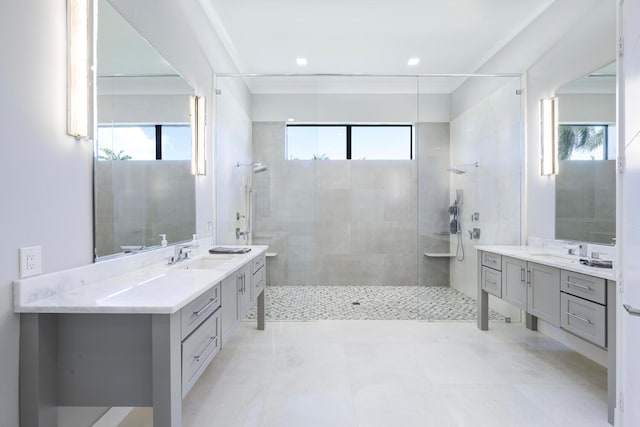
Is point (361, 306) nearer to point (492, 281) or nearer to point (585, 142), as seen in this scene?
point (492, 281)

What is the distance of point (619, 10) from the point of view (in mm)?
1755

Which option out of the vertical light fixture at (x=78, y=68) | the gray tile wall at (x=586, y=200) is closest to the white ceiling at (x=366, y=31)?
the gray tile wall at (x=586, y=200)

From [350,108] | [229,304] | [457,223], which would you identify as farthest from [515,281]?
[350,108]

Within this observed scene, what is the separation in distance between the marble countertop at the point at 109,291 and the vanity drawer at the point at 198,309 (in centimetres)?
7

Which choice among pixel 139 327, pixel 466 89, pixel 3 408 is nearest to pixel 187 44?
pixel 139 327

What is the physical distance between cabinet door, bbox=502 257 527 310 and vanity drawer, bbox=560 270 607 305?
1.52ft

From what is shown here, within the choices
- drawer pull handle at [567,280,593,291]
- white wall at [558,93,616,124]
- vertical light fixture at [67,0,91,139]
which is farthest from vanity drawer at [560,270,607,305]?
vertical light fixture at [67,0,91,139]

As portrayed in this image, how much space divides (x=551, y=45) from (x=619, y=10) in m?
1.69

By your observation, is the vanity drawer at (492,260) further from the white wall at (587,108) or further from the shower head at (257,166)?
the shower head at (257,166)

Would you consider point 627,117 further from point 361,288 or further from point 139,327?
point 361,288

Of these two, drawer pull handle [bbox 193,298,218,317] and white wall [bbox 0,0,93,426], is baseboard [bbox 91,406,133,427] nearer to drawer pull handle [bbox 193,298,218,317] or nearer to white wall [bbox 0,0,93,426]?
white wall [bbox 0,0,93,426]

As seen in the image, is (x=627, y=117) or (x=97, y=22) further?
(x=97, y=22)

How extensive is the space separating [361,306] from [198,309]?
2.91m

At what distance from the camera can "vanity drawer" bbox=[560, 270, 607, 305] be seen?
2.08 metres
